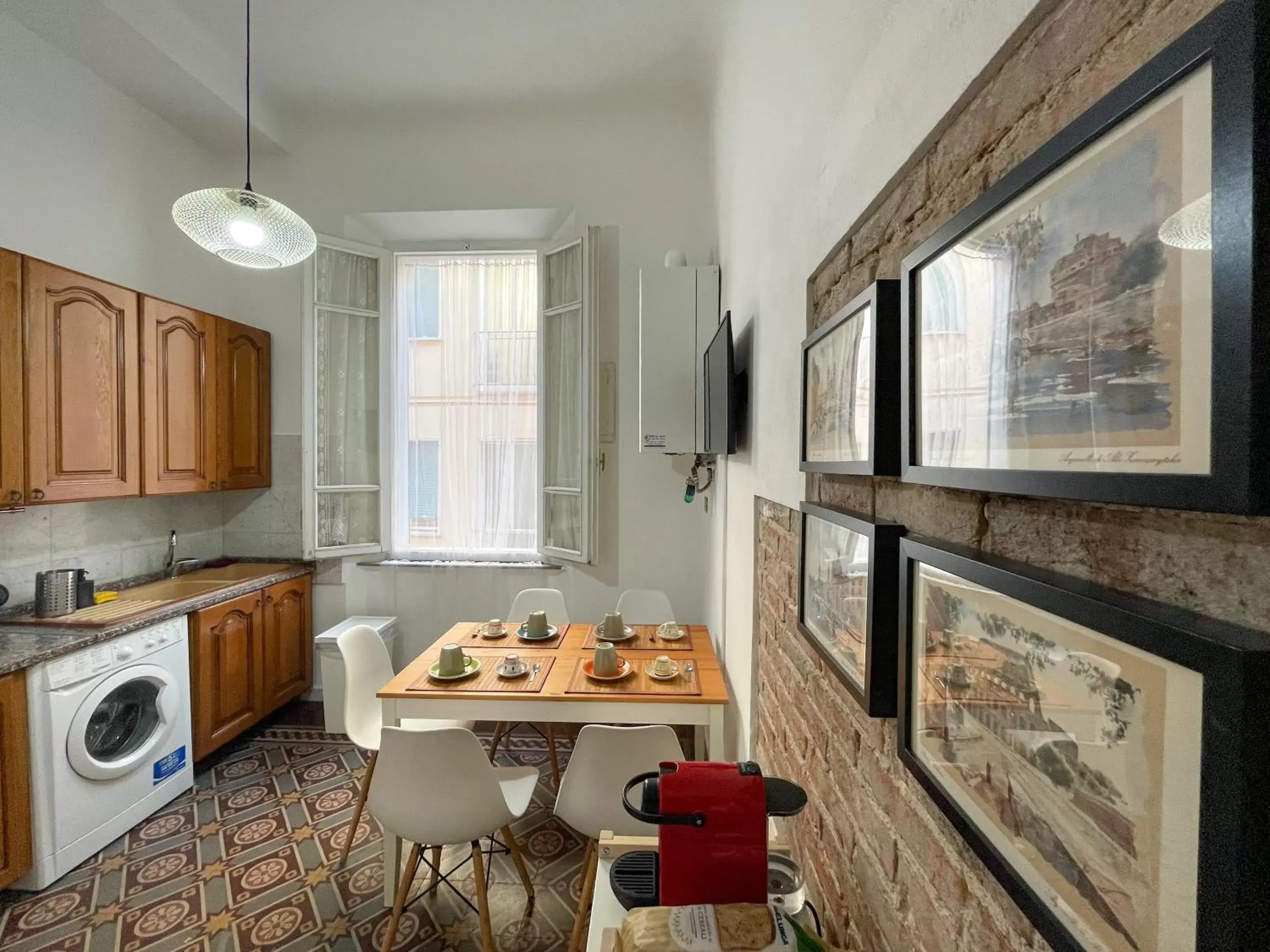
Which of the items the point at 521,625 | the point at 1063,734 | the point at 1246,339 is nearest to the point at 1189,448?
the point at 1246,339

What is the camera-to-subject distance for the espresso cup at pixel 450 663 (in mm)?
2037

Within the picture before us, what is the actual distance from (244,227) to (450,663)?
6.21 feet

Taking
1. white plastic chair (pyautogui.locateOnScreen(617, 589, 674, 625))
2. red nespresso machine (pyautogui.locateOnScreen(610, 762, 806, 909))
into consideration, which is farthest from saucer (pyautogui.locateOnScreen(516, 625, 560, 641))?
red nespresso machine (pyautogui.locateOnScreen(610, 762, 806, 909))

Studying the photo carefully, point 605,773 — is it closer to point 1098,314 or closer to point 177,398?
point 1098,314

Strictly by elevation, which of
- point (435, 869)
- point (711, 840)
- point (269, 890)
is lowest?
point (269, 890)

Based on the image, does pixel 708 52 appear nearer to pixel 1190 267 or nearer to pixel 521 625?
pixel 521 625

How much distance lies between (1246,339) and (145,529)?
4.05 m

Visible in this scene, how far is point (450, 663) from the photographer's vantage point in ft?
6.72

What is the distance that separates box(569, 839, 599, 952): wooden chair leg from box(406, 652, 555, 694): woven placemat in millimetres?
536

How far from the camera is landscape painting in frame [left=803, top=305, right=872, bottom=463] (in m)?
0.70

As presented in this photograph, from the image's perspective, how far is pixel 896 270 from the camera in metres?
0.69

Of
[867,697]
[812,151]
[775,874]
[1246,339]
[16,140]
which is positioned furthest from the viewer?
[16,140]

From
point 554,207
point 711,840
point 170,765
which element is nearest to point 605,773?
point 711,840

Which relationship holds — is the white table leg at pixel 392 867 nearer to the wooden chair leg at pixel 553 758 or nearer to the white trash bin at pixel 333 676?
the wooden chair leg at pixel 553 758
